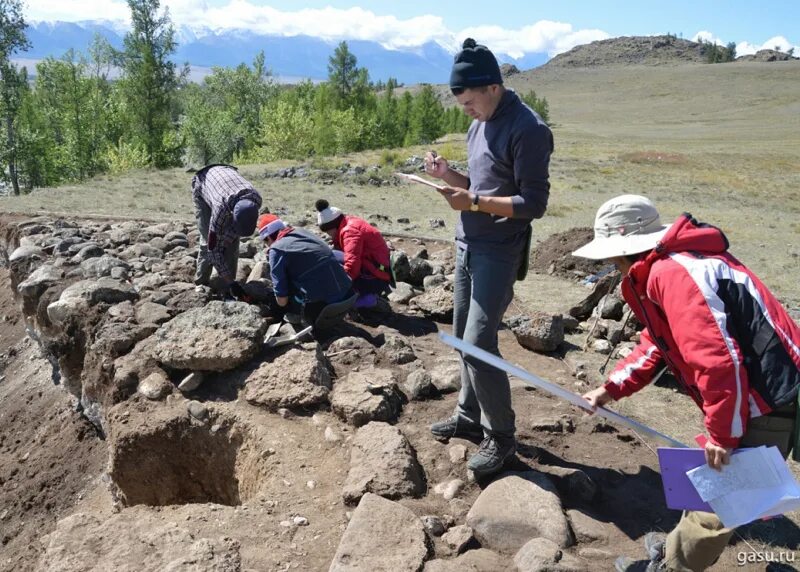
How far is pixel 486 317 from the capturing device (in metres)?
3.44

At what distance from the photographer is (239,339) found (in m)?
5.04

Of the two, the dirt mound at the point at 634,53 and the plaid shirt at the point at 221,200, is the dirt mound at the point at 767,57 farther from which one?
the plaid shirt at the point at 221,200

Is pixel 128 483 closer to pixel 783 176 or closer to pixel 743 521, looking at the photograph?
pixel 743 521

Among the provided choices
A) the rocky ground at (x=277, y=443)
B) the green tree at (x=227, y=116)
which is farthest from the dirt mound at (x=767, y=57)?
the rocky ground at (x=277, y=443)

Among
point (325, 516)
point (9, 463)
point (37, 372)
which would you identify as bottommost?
point (9, 463)

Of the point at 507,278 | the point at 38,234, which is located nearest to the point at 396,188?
the point at 38,234

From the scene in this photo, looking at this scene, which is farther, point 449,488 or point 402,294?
point 402,294

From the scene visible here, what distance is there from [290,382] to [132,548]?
1654 mm

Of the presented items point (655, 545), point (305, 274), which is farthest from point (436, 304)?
point (655, 545)

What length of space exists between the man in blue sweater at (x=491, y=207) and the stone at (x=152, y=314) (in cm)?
321

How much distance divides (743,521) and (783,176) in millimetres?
32653

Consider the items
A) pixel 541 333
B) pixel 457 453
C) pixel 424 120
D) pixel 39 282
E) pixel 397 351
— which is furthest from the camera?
pixel 424 120

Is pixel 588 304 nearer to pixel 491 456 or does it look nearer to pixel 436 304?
pixel 436 304

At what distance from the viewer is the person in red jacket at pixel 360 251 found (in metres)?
6.36
